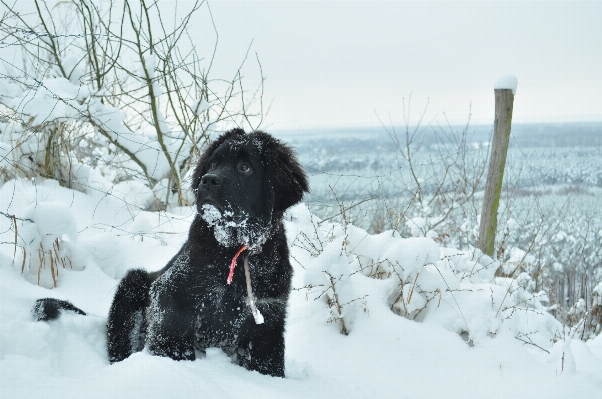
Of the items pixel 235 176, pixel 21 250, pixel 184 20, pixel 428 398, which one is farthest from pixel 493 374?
pixel 184 20

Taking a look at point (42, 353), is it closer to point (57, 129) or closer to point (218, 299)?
point (218, 299)

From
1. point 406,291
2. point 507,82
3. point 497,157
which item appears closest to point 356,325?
point 406,291

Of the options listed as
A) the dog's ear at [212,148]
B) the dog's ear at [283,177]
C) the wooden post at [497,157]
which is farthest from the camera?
the wooden post at [497,157]

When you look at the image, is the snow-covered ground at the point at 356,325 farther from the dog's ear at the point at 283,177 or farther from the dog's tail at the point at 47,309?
the dog's ear at the point at 283,177

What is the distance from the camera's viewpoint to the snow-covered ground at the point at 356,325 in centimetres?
257

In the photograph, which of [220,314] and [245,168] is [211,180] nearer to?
[245,168]

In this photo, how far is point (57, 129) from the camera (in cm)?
540

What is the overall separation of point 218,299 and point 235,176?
707 mm

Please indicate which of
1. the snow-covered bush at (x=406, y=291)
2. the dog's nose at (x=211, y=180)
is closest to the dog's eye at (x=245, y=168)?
the dog's nose at (x=211, y=180)

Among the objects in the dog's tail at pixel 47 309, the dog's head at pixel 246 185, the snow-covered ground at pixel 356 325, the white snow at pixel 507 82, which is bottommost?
the snow-covered ground at pixel 356 325

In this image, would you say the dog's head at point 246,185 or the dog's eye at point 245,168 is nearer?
the dog's head at point 246,185

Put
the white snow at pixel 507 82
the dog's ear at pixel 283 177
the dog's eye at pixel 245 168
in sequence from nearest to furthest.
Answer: the dog's eye at pixel 245 168 < the dog's ear at pixel 283 177 < the white snow at pixel 507 82

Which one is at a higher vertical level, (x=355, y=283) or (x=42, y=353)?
(x=42, y=353)

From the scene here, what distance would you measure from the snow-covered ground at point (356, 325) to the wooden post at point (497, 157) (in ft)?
5.21
